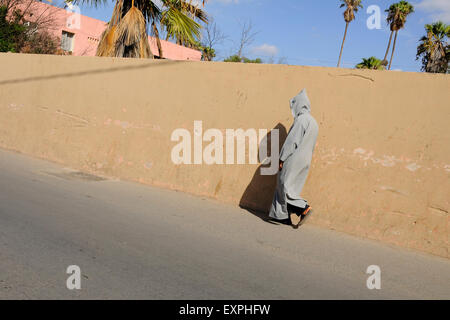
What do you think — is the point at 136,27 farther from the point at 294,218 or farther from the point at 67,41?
the point at 67,41

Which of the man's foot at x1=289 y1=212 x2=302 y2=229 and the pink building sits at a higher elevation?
the pink building

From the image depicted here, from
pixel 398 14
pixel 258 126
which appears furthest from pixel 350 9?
pixel 258 126

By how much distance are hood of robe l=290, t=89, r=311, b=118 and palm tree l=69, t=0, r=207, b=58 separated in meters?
4.36

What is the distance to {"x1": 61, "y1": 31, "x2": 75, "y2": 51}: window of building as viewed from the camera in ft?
70.2

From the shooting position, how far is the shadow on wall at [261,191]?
18.8 ft

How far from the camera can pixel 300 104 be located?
5.09 m

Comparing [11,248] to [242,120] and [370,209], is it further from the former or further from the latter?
[370,209]

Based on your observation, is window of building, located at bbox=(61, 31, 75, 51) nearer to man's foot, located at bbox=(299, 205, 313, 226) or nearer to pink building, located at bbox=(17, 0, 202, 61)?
pink building, located at bbox=(17, 0, 202, 61)

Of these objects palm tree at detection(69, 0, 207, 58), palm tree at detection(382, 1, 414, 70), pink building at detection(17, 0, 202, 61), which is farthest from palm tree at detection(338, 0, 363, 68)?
palm tree at detection(69, 0, 207, 58)

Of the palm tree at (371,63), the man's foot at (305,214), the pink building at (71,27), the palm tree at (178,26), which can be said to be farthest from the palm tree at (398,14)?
the man's foot at (305,214)

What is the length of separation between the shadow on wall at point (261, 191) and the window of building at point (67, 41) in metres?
19.2

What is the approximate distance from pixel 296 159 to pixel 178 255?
2102 millimetres

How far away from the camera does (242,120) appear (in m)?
6.05

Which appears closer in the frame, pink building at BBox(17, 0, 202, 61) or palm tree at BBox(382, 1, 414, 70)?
pink building at BBox(17, 0, 202, 61)
